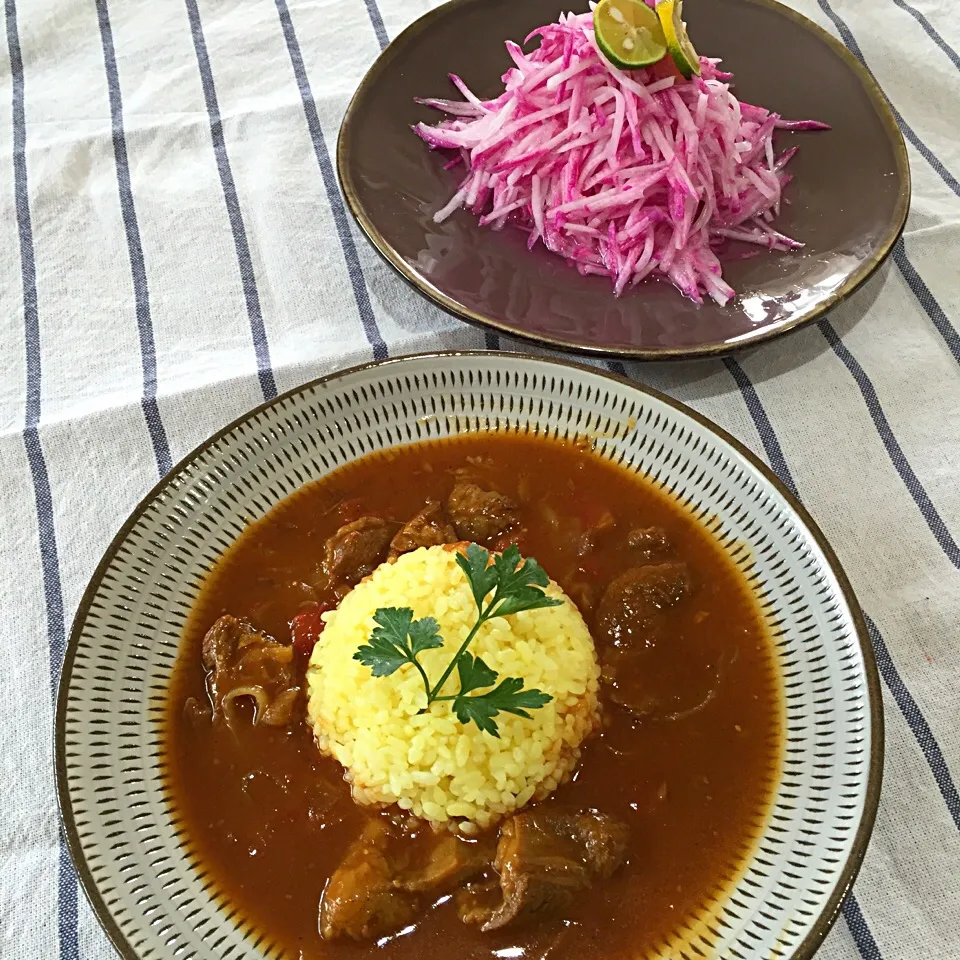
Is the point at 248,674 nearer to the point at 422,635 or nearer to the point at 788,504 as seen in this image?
the point at 422,635

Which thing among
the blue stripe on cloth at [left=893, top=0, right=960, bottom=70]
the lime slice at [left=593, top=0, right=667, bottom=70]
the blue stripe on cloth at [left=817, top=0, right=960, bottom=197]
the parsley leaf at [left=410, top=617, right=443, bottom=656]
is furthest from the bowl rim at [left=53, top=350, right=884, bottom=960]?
the blue stripe on cloth at [left=893, top=0, right=960, bottom=70]

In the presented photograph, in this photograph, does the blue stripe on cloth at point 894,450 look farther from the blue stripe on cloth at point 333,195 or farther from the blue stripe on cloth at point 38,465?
the blue stripe on cloth at point 38,465

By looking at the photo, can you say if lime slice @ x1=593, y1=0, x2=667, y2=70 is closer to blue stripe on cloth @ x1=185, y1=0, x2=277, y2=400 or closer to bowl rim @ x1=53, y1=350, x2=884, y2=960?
bowl rim @ x1=53, y1=350, x2=884, y2=960

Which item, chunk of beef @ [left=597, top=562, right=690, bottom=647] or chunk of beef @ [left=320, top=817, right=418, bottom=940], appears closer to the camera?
chunk of beef @ [left=320, top=817, right=418, bottom=940]

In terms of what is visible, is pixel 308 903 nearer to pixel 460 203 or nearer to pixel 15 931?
pixel 15 931

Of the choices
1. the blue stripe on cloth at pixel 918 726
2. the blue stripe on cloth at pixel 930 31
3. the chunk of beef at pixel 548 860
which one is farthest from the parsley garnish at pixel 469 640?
the blue stripe on cloth at pixel 930 31

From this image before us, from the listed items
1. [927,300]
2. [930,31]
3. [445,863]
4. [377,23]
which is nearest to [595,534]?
[445,863]

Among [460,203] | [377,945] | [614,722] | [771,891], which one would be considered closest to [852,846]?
[771,891]
